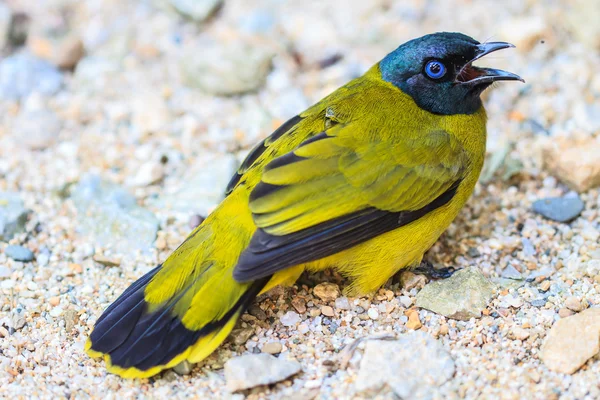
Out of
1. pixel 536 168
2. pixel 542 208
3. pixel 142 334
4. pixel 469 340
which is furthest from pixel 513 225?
pixel 142 334

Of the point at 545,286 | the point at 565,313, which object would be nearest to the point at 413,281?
the point at 545,286

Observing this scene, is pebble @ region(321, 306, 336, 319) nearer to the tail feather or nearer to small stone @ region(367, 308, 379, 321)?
small stone @ region(367, 308, 379, 321)

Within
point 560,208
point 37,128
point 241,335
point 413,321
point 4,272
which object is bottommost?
point 4,272

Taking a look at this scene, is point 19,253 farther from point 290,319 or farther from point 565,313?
point 565,313

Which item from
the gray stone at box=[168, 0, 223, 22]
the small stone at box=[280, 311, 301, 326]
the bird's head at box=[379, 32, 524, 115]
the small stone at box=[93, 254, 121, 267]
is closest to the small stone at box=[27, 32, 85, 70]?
the gray stone at box=[168, 0, 223, 22]

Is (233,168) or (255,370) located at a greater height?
(233,168)

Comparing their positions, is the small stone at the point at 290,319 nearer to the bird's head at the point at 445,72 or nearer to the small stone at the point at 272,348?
the small stone at the point at 272,348

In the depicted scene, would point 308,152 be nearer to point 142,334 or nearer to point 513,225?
point 142,334
